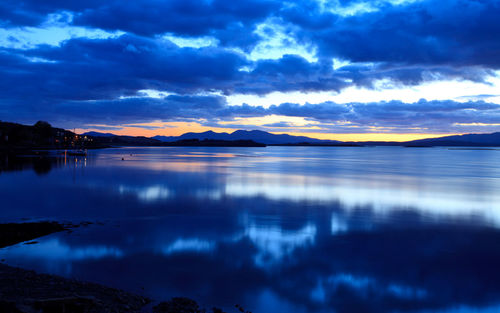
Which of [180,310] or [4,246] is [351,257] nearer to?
[180,310]

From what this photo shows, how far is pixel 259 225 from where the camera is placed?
15.3 meters

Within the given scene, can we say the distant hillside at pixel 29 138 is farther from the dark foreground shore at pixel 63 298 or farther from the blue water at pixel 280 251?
the dark foreground shore at pixel 63 298

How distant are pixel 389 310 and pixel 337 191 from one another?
20027 mm

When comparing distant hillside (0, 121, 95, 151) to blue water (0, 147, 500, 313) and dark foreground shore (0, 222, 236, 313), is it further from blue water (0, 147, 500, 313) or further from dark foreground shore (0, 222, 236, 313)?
dark foreground shore (0, 222, 236, 313)

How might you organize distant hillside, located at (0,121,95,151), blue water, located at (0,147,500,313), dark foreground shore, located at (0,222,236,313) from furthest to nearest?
distant hillside, located at (0,121,95,151) < blue water, located at (0,147,500,313) < dark foreground shore, located at (0,222,236,313)

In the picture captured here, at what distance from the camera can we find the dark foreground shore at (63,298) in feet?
19.8

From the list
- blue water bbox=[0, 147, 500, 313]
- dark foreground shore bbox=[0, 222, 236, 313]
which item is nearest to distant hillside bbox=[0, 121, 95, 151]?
blue water bbox=[0, 147, 500, 313]

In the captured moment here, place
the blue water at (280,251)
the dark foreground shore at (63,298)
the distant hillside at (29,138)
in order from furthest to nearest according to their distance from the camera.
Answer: the distant hillside at (29,138), the blue water at (280,251), the dark foreground shore at (63,298)

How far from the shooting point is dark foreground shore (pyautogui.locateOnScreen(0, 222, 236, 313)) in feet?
19.8

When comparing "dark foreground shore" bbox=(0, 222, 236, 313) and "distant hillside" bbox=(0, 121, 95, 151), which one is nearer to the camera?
"dark foreground shore" bbox=(0, 222, 236, 313)

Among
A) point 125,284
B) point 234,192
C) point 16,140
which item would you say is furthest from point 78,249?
point 16,140

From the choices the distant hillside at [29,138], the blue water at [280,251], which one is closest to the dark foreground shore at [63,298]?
the blue water at [280,251]

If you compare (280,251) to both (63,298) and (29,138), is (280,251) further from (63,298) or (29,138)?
(29,138)

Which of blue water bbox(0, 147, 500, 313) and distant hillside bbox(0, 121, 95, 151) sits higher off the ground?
distant hillside bbox(0, 121, 95, 151)
